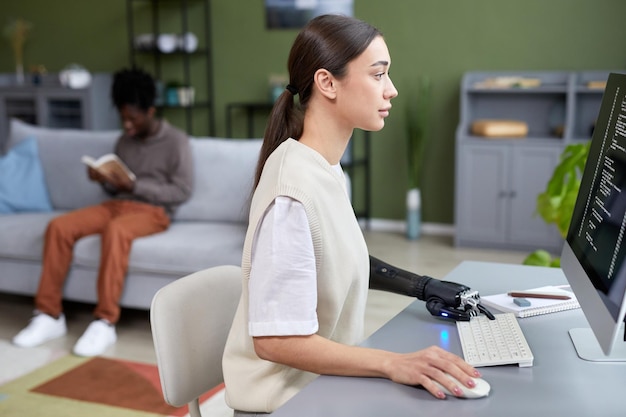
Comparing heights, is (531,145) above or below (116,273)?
above

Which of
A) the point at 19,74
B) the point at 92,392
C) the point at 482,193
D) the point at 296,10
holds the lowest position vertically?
the point at 92,392

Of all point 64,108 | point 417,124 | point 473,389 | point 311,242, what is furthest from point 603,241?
point 64,108

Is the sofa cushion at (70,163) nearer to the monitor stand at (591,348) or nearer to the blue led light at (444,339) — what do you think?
the blue led light at (444,339)

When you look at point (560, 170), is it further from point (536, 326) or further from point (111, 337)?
point (111, 337)

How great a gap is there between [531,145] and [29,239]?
3.03 metres

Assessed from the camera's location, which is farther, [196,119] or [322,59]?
[196,119]

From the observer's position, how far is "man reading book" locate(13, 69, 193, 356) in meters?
3.30

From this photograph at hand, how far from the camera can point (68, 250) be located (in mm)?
3465

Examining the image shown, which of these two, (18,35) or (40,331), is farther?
(18,35)

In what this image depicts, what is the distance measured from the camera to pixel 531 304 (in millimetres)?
1514

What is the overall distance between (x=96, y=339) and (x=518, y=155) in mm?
2916

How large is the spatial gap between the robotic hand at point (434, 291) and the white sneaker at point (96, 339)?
6.28 feet

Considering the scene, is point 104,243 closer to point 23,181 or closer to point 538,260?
point 23,181

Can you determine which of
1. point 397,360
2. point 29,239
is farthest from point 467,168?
point 397,360
